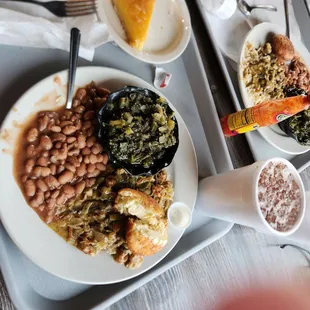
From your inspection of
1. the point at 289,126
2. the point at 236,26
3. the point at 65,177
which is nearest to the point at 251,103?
the point at 289,126

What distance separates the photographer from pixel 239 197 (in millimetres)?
1060

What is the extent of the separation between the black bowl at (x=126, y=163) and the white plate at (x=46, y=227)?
0.09 meters

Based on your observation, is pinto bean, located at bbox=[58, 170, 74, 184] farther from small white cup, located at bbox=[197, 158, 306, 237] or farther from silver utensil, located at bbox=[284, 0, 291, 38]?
silver utensil, located at bbox=[284, 0, 291, 38]

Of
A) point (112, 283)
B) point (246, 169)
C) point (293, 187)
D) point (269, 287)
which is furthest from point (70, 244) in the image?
point (269, 287)

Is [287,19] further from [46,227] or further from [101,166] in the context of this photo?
[46,227]

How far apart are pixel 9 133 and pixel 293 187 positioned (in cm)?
77

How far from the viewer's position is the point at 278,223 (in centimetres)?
105

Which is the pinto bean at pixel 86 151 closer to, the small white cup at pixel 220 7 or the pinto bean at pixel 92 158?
the pinto bean at pixel 92 158

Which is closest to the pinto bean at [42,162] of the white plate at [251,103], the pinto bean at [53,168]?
the pinto bean at [53,168]

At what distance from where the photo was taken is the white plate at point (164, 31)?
118cm

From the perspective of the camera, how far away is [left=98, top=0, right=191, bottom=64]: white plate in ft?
3.88

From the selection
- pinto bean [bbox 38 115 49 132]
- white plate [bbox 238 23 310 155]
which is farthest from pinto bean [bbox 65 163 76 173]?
white plate [bbox 238 23 310 155]

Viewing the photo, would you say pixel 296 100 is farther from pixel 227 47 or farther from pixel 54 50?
pixel 54 50

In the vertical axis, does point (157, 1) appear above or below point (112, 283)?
above
